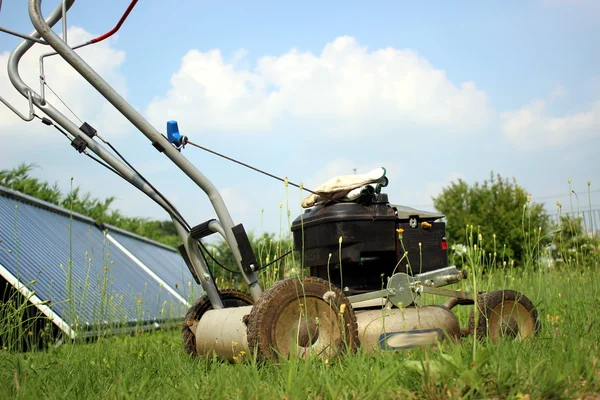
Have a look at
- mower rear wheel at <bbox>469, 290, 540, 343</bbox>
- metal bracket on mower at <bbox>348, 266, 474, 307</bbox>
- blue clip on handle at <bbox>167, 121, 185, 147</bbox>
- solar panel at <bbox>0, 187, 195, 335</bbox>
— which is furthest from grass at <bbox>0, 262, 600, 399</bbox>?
solar panel at <bbox>0, 187, 195, 335</bbox>

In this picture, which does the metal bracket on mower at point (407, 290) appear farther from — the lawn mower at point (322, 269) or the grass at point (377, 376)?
the grass at point (377, 376)

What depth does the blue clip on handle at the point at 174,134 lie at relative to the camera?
3.69 metres

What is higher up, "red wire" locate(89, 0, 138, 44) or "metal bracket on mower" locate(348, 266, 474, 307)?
"red wire" locate(89, 0, 138, 44)

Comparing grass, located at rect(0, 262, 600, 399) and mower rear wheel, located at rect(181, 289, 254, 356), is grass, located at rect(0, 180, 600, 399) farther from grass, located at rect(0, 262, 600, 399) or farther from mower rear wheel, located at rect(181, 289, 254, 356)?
mower rear wheel, located at rect(181, 289, 254, 356)

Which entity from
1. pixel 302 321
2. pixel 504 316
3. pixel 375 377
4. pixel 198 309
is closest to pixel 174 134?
pixel 198 309

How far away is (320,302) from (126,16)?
1.69 meters

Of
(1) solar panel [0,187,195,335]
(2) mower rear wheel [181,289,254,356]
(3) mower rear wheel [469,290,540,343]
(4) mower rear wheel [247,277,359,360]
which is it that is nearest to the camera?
(4) mower rear wheel [247,277,359,360]

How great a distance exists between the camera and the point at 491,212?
69.3 feet

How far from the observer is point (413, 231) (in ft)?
13.1

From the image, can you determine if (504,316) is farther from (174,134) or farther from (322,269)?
(174,134)

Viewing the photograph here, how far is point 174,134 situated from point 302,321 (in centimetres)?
125

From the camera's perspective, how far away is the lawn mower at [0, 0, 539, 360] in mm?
3279

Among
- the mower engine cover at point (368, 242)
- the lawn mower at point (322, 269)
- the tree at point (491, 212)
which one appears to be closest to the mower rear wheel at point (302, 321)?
the lawn mower at point (322, 269)

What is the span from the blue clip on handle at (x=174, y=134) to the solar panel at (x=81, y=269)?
1.27m
